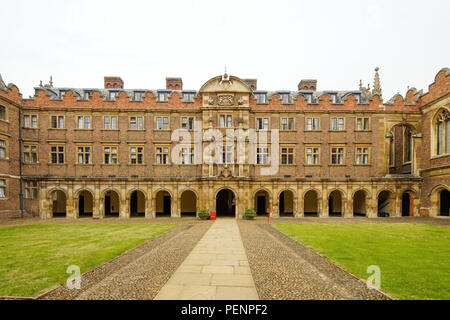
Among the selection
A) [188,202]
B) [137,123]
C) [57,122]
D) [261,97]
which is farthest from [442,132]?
[57,122]

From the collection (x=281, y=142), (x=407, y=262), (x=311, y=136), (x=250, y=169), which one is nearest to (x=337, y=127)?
(x=311, y=136)

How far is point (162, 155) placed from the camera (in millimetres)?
27438

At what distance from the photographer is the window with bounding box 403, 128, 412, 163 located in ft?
98.5

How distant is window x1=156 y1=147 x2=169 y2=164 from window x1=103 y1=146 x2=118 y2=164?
4886 mm

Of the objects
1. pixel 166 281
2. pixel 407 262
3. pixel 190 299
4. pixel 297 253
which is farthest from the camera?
pixel 297 253

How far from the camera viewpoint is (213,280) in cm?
732

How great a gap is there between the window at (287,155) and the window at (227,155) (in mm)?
6270

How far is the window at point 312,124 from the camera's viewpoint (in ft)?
91.4

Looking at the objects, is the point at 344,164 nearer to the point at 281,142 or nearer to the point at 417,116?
the point at 281,142

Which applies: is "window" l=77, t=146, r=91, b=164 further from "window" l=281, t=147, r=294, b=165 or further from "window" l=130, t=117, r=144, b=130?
"window" l=281, t=147, r=294, b=165

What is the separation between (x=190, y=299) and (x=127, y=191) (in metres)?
22.8

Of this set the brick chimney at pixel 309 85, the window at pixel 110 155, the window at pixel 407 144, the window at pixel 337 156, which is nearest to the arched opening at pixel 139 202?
the window at pixel 110 155

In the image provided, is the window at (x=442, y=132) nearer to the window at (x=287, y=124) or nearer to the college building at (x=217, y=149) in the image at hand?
the college building at (x=217, y=149)

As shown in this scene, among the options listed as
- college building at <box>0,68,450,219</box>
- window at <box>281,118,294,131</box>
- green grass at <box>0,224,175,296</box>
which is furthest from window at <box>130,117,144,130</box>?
window at <box>281,118,294,131</box>
